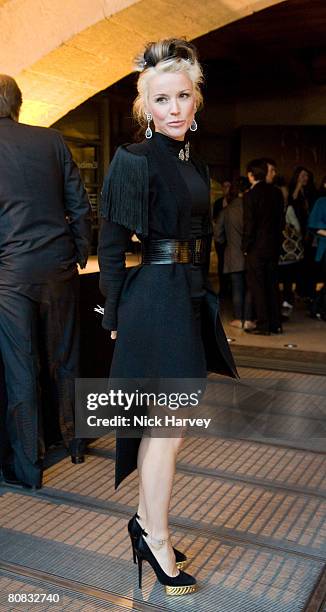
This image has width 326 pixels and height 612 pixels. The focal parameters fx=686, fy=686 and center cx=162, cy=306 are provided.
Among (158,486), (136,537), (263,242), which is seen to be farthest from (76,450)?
(263,242)

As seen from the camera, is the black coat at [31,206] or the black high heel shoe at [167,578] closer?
the black high heel shoe at [167,578]

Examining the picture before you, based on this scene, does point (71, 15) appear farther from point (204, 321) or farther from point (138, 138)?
point (204, 321)

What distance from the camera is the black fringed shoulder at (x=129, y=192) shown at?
2016 millimetres

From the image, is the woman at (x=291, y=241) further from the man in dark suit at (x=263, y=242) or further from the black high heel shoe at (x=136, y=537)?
the black high heel shoe at (x=136, y=537)

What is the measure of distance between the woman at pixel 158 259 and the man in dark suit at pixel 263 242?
3.79 m

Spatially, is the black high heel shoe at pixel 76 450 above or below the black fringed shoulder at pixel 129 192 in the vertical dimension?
below

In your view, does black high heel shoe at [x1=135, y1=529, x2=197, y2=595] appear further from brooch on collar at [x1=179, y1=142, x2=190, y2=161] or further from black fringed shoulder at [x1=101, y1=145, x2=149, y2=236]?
brooch on collar at [x1=179, y1=142, x2=190, y2=161]

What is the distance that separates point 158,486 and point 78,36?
2.84 metres

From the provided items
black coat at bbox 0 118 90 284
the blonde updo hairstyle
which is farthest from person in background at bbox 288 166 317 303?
the blonde updo hairstyle

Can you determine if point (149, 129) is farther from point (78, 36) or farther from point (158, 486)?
point (78, 36)

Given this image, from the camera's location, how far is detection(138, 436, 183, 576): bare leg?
7.07ft

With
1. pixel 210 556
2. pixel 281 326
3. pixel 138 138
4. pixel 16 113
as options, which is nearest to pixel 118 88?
pixel 281 326

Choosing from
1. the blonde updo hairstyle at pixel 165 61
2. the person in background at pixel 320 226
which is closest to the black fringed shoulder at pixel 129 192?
the blonde updo hairstyle at pixel 165 61

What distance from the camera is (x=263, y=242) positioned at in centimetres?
603
